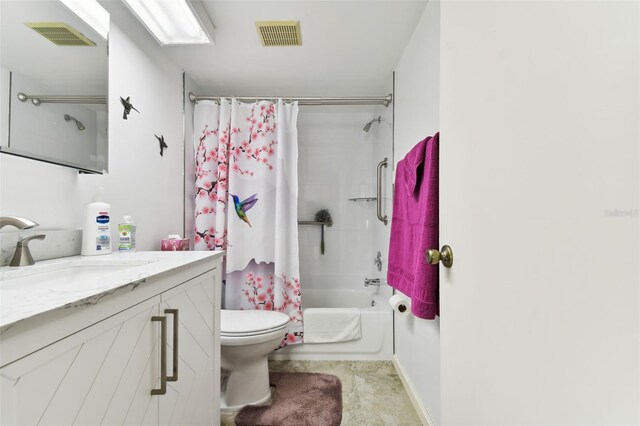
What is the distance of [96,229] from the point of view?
121 centimetres

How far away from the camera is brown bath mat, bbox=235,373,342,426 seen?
5.09 feet

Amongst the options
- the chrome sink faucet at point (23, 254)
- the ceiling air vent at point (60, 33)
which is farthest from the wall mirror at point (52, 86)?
the chrome sink faucet at point (23, 254)

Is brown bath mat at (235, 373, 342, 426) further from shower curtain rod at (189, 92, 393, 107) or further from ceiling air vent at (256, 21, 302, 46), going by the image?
ceiling air vent at (256, 21, 302, 46)

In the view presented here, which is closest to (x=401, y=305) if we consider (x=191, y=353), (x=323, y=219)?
(x=191, y=353)

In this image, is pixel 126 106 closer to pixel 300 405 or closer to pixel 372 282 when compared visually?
pixel 300 405

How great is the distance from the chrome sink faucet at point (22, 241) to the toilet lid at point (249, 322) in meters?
0.94

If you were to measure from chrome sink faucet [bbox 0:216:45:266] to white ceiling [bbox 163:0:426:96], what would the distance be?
1293 mm

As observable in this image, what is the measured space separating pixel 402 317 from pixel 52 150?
6.63ft

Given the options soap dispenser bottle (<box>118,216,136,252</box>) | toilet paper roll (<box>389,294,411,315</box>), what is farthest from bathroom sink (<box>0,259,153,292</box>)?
toilet paper roll (<box>389,294,411,315</box>)

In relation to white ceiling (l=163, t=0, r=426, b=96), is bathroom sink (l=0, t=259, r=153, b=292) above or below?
below

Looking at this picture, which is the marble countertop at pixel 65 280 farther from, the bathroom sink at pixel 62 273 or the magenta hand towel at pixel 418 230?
the magenta hand towel at pixel 418 230

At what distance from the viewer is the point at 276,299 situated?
2.12 m

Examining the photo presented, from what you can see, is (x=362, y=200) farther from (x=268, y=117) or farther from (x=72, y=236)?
(x=72, y=236)

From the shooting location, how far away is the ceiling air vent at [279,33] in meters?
1.65
